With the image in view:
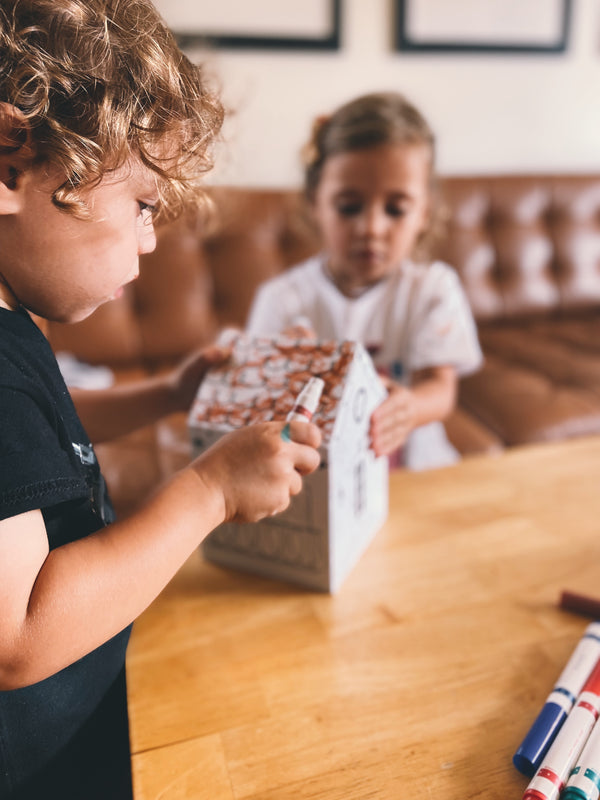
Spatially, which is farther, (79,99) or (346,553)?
(346,553)

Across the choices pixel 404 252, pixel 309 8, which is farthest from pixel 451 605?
pixel 309 8

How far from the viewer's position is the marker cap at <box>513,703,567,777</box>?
18.3 inches

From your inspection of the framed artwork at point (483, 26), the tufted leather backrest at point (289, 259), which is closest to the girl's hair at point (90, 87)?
the tufted leather backrest at point (289, 259)

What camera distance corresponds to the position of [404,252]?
1271 mm

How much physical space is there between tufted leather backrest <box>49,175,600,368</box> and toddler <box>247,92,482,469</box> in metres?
0.25

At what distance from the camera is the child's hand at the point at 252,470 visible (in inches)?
20.5

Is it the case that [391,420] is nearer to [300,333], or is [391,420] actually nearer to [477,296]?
[300,333]

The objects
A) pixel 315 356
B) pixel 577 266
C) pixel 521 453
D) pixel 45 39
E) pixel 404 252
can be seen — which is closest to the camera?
pixel 45 39

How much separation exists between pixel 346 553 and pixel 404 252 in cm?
75

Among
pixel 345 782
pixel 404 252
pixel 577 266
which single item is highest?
pixel 404 252

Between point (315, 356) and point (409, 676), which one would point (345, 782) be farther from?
point (315, 356)

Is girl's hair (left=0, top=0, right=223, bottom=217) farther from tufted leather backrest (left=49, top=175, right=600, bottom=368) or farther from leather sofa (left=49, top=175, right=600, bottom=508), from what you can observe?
tufted leather backrest (left=49, top=175, right=600, bottom=368)

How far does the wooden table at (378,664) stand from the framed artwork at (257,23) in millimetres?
1735

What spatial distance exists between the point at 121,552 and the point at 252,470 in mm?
126
